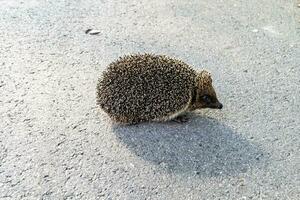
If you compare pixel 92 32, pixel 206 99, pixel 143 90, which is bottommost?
pixel 92 32

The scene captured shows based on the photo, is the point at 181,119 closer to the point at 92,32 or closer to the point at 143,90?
the point at 143,90

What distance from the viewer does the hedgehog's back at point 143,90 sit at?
13.2 ft

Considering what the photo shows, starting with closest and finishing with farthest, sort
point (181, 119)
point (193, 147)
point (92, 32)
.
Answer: point (193, 147) → point (181, 119) → point (92, 32)

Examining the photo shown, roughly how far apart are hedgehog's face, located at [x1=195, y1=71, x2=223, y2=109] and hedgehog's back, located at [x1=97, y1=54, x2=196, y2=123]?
88 mm

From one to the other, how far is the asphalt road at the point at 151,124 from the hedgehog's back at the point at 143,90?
0.58 feet

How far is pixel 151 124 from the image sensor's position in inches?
165

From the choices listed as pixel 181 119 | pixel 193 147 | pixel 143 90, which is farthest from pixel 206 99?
pixel 143 90

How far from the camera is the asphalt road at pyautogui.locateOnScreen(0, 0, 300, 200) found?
3650 mm

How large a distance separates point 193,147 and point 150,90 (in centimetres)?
60

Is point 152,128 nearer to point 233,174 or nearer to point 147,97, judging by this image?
point 147,97

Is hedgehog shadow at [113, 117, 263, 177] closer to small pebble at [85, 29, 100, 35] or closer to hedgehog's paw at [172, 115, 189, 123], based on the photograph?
hedgehog's paw at [172, 115, 189, 123]

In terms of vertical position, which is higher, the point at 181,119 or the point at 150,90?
the point at 150,90

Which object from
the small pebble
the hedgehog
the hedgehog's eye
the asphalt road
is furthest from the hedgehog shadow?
the small pebble

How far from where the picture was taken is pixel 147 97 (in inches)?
159
